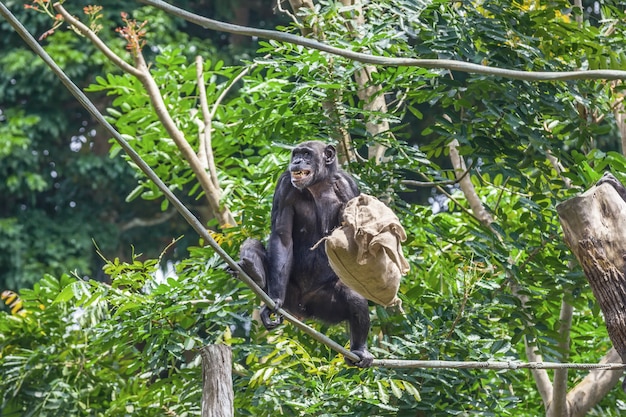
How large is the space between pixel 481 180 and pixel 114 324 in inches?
122

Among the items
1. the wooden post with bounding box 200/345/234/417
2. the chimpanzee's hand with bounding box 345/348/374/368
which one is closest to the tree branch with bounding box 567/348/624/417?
the chimpanzee's hand with bounding box 345/348/374/368

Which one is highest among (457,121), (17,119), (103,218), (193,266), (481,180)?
(457,121)

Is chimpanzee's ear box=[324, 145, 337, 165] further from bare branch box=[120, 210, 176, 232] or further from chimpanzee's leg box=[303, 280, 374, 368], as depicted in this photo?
bare branch box=[120, 210, 176, 232]

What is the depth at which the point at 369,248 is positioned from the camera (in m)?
4.57

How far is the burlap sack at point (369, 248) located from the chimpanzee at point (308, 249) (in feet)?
3.41

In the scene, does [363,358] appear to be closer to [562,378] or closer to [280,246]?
[280,246]

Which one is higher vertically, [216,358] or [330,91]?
[330,91]

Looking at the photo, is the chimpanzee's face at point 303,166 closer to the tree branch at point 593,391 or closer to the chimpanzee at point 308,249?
the chimpanzee at point 308,249

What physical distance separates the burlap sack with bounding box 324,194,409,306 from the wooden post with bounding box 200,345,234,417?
769 mm

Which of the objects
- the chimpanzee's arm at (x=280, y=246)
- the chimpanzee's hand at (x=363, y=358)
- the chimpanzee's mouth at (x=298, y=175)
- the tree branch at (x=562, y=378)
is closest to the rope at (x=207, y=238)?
the chimpanzee's hand at (x=363, y=358)

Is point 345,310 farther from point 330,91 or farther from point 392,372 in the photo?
point 330,91

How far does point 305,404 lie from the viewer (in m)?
6.39

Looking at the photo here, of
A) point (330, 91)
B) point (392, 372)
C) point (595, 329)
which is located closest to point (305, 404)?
point (392, 372)

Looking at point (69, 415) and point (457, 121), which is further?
point (69, 415)
